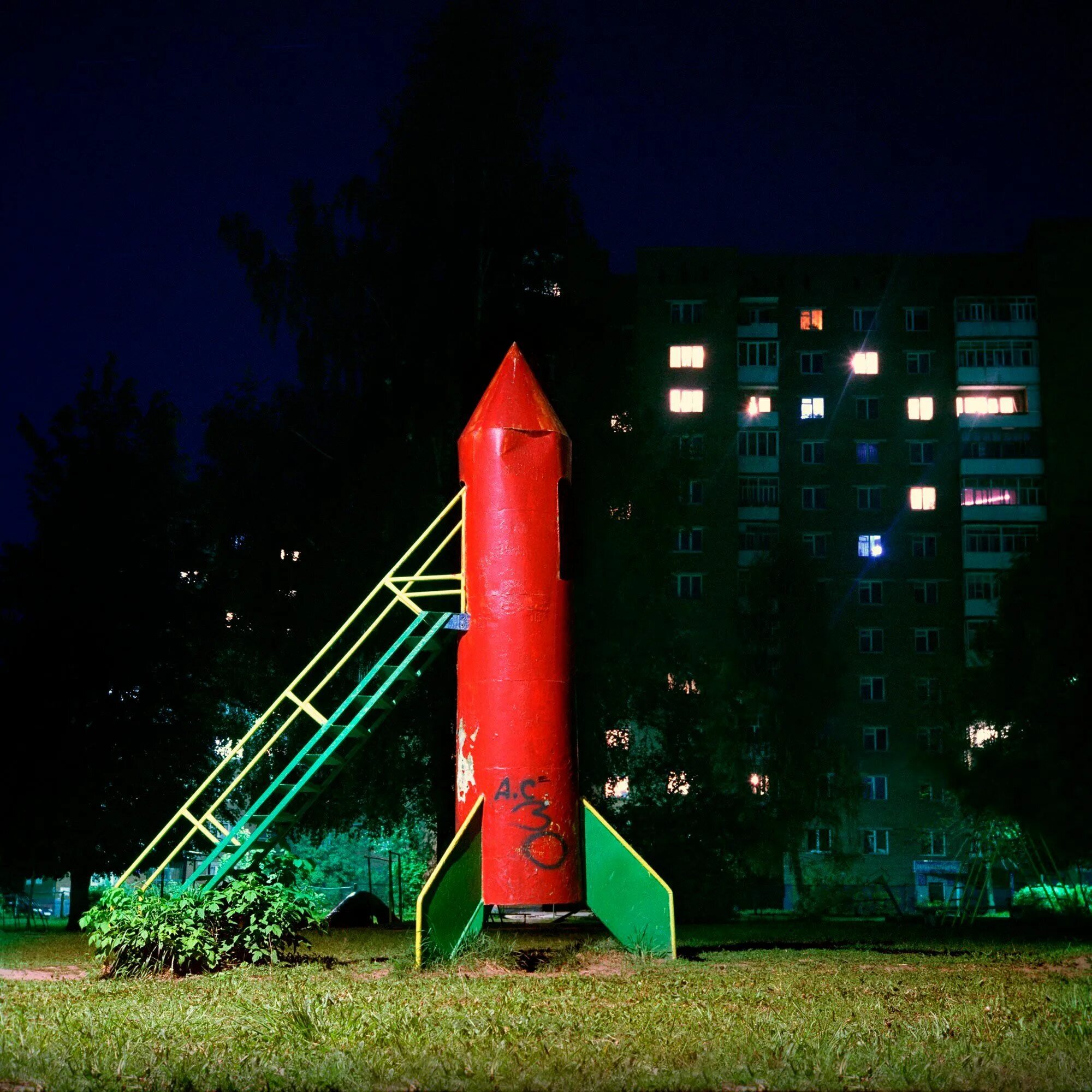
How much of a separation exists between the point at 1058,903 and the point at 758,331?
38.4 meters

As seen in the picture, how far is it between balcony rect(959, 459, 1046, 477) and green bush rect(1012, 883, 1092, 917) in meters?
28.3

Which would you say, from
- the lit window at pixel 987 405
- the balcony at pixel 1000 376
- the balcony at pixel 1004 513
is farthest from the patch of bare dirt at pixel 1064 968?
the lit window at pixel 987 405

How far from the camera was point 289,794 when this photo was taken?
15.9m

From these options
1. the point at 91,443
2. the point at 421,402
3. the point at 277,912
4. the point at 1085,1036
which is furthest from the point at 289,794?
the point at 91,443

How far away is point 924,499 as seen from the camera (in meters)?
63.7

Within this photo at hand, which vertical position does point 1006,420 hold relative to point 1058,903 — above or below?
above

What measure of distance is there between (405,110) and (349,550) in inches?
328

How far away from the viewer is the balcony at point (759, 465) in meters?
64.2

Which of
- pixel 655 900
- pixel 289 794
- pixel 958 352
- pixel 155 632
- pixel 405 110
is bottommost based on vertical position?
pixel 655 900

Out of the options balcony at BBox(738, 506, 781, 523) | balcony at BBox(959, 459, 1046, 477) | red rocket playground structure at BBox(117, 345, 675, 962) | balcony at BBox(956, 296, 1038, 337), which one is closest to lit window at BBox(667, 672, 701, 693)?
red rocket playground structure at BBox(117, 345, 675, 962)

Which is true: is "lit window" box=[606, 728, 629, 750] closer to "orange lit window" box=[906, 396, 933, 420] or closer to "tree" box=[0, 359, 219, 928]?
"tree" box=[0, 359, 219, 928]

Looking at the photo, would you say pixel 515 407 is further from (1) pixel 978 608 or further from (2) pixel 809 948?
(1) pixel 978 608

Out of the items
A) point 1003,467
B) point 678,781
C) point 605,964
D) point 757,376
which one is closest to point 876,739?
point 1003,467

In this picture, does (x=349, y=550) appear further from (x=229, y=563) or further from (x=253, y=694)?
(x=253, y=694)
